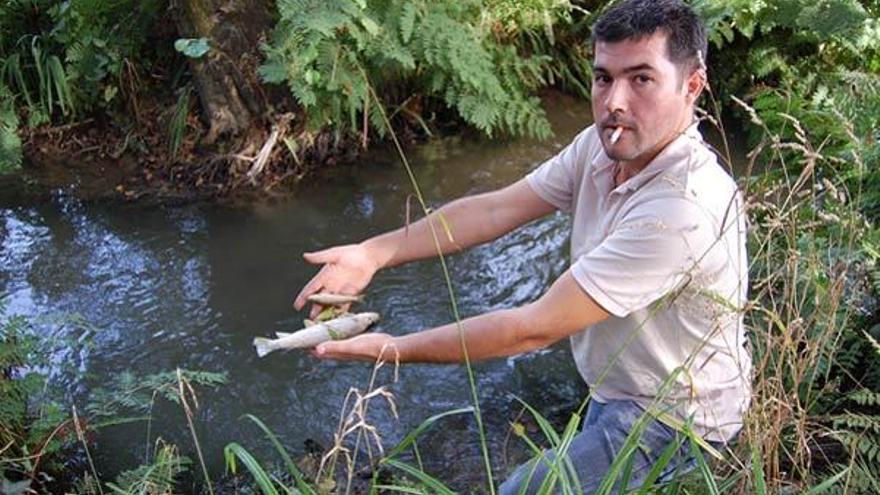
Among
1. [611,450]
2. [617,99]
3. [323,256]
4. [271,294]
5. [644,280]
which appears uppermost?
[617,99]

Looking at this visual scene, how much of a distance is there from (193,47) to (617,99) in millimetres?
4094

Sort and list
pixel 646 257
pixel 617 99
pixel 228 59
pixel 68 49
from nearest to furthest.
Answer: pixel 646 257 < pixel 617 99 < pixel 228 59 < pixel 68 49

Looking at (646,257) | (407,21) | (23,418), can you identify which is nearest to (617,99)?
(646,257)

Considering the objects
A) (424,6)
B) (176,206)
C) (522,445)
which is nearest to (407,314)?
(522,445)

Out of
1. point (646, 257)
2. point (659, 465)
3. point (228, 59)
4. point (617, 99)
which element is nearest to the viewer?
point (659, 465)

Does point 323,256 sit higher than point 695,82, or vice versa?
point 695,82

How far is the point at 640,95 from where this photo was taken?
2801mm

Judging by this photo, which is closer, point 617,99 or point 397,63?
point 617,99

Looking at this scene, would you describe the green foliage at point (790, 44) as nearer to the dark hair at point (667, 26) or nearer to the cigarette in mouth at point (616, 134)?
the dark hair at point (667, 26)

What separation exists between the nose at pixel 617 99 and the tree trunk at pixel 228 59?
161 inches

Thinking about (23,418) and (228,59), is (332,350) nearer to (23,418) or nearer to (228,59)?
(23,418)

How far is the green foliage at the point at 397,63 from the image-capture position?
5977mm

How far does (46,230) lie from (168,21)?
1814mm

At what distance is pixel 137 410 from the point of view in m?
4.31
